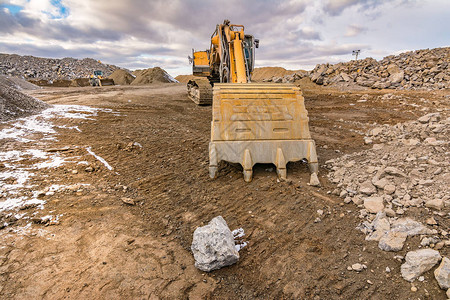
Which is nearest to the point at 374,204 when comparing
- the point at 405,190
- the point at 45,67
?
the point at 405,190

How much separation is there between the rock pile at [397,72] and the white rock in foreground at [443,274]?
1393 cm

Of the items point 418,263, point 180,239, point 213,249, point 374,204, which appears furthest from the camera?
point 374,204

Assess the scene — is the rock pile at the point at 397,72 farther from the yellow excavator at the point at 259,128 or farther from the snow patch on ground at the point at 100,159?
the snow patch on ground at the point at 100,159

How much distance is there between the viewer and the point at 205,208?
3.28m

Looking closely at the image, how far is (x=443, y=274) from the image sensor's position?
75.8 inches

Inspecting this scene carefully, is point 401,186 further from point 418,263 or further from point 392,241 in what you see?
point 418,263

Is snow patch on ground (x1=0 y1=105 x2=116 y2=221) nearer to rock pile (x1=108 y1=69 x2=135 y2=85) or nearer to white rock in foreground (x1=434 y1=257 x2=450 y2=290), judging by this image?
white rock in foreground (x1=434 y1=257 x2=450 y2=290)

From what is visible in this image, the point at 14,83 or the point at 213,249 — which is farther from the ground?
the point at 14,83

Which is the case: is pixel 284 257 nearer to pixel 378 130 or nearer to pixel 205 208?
pixel 205 208

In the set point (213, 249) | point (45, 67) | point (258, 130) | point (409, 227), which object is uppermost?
point (45, 67)

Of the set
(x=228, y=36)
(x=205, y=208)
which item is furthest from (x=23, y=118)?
(x=205, y=208)

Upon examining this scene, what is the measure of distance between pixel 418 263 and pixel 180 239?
217 centimetres

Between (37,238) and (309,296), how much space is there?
274 cm

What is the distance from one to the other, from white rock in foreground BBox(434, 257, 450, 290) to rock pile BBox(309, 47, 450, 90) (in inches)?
548
